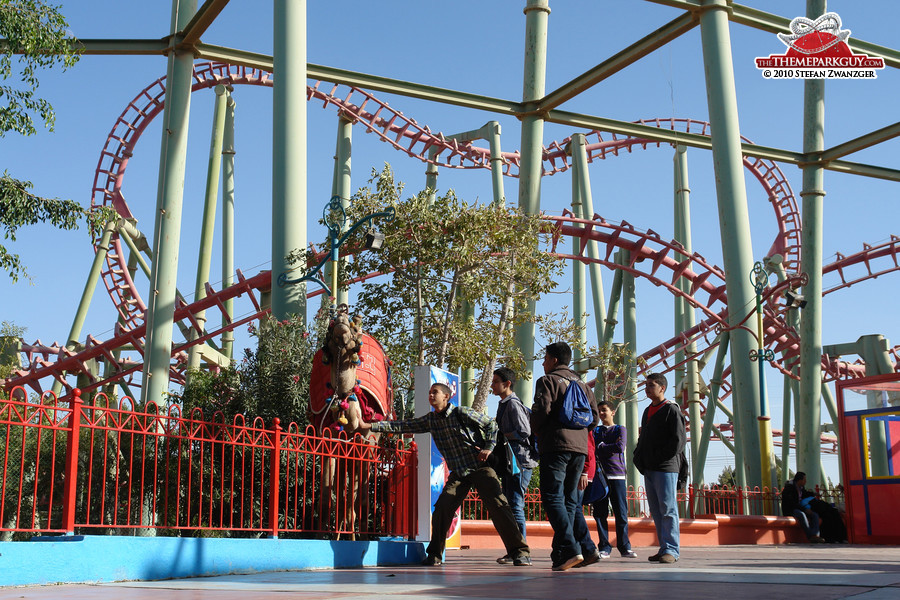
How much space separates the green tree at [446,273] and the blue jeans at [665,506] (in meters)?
6.03

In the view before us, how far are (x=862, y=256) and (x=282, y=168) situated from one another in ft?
74.0

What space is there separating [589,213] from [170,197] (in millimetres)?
14428

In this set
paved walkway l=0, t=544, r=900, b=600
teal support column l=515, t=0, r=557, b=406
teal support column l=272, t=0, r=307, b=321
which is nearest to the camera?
paved walkway l=0, t=544, r=900, b=600

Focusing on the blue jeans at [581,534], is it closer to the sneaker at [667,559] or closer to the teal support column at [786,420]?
the sneaker at [667,559]

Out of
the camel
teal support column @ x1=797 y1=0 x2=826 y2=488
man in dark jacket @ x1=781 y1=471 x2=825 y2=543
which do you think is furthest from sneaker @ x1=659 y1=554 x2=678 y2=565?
teal support column @ x1=797 y1=0 x2=826 y2=488

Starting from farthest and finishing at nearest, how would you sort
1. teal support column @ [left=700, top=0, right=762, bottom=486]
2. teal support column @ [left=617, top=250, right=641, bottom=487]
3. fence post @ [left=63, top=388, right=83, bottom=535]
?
1. teal support column @ [left=617, top=250, right=641, bottom=487]
2. teal support column @ [left=700, top=0, right=762, bottom=486]
3. fence post @ [left=63, top=388, right=83, bottom=535]

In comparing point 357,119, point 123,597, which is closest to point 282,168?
point 123,597

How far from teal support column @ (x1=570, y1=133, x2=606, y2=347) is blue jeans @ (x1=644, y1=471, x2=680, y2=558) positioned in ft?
60.6

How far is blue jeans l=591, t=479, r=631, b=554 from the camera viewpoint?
857 cm

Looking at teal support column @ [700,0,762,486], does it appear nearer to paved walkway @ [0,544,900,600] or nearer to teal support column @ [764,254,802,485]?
paved walkway @ [0,544,900,600]

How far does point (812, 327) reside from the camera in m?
19.4

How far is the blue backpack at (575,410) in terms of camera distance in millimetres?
6469

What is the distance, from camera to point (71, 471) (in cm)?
552

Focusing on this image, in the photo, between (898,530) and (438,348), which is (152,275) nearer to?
(438,348)
